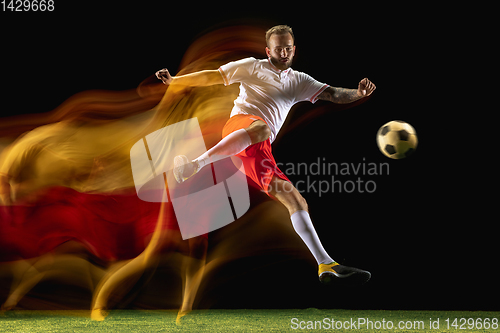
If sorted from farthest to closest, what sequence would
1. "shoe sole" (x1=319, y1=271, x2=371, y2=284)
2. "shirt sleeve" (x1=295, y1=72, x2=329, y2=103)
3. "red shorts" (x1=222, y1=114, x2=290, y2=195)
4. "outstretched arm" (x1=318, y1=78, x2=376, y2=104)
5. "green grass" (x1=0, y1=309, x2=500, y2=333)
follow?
"green grass" (x1=0, y1=309, x2=500, y2=333) < "shirt sleeve" (x1=295, y1=72, x2=329, y2=103) < "outstretched arm" (x1=318, y1=78, x2=376, y2=104) < "red shorts" (x1=222, y1=114, x2=290, y2=195) < "shoe sole" (x1=319, y1=271, x2=371, y2=284)

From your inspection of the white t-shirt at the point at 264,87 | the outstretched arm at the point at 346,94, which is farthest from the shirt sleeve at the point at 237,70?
the outstretched arm at the point at 346,94

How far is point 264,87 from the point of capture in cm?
341

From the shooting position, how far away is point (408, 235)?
4.53m

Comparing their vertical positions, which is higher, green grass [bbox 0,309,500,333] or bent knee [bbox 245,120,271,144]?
bent knee [bbox 245,120,271,144]

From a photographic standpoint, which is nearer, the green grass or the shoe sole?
the shoe sole

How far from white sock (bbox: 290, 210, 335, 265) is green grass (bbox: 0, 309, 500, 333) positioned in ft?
2.59

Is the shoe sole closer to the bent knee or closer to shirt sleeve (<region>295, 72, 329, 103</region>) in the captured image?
the bent knee

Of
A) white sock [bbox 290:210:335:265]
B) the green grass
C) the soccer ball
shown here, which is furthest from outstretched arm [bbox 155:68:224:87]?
the green grass

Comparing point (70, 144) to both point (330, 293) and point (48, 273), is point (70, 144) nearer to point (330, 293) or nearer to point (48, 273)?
point (48, 273)

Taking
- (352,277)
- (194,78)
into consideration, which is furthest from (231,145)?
(352,277)

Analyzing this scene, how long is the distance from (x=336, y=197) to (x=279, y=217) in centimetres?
61

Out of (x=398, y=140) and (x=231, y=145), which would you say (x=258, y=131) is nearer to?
(x=231, y=145)

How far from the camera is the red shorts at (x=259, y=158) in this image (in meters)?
3.25

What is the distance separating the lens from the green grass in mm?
3701
